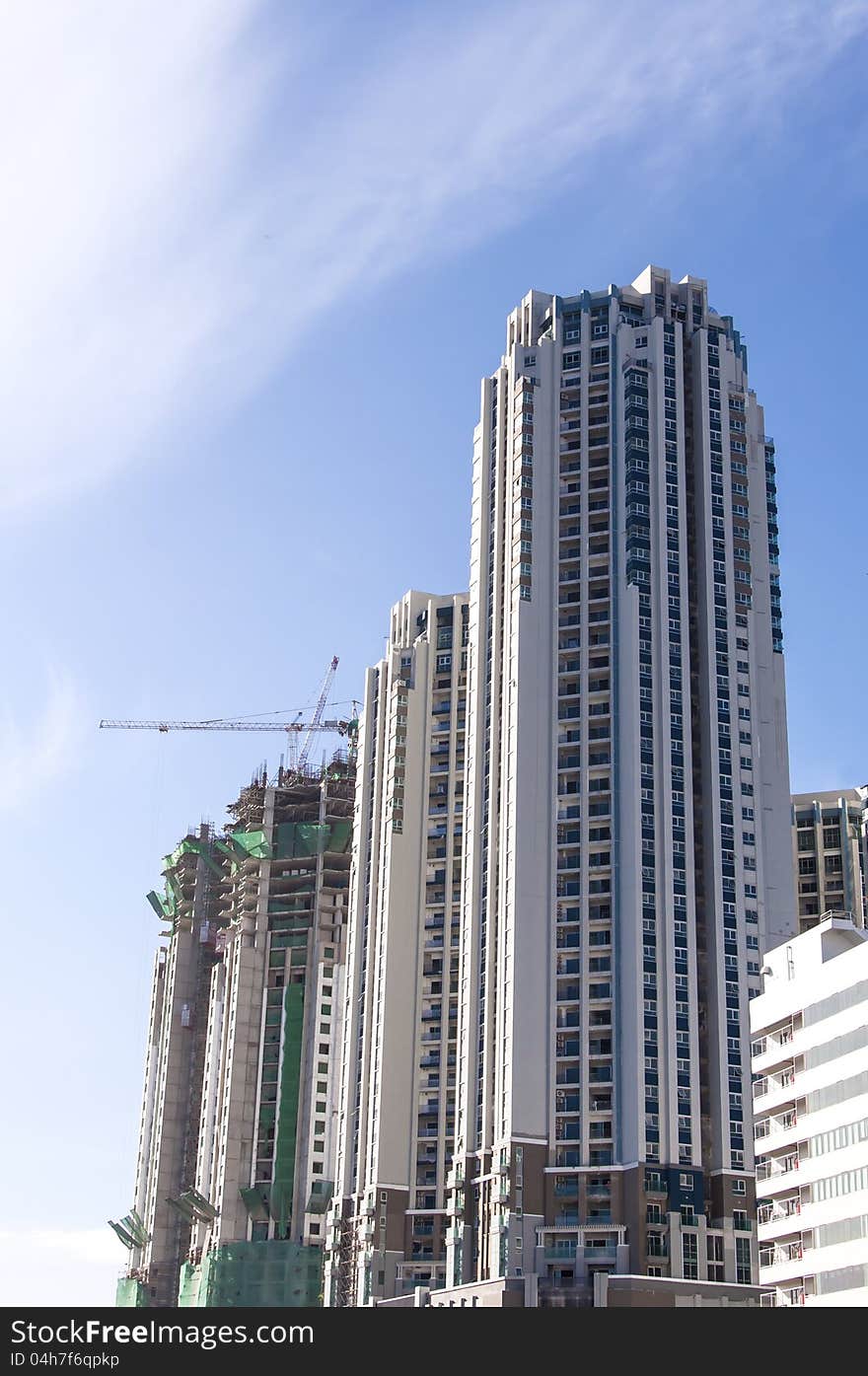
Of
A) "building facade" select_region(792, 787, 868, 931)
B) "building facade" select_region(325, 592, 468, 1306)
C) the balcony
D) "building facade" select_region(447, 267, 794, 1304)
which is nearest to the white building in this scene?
the balcony

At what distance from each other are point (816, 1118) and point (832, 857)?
9560 centimetres

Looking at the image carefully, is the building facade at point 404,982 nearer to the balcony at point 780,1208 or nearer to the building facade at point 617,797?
the building facade at point 617,797

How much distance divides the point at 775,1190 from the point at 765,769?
205ft

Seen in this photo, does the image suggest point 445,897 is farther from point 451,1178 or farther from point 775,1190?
point 775,1190

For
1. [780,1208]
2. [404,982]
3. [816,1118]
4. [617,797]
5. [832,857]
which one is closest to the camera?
[816,1118]

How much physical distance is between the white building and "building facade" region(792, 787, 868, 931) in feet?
272

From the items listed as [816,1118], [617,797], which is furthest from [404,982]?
[816,1118]

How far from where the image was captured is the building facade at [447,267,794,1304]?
14588 centimetres

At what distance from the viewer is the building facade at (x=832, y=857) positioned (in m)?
193

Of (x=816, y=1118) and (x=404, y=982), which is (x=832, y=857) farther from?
(x=816, y=1118)

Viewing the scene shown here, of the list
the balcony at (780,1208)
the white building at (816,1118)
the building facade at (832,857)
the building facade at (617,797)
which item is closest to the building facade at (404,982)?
the building facade at (617,797)

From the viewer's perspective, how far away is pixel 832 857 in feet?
643

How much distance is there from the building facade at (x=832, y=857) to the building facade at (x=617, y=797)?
34612 millimetres

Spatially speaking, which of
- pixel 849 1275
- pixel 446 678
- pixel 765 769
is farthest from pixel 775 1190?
pixel 446 678
